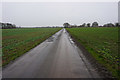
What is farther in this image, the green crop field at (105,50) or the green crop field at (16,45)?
the green crop field at (16,45)

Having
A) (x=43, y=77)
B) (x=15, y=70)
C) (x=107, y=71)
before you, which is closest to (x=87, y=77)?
(x=107, y=71)

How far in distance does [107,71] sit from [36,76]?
374 cm

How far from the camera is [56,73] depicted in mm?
4609

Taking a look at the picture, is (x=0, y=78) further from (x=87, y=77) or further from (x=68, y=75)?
(x=87, y=77)

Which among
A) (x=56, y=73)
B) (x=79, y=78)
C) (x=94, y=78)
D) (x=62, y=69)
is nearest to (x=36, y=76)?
(x=56, y=73)

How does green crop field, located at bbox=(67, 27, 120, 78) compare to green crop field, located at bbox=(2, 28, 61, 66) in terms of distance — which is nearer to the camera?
green crop field, located at bbox=(67, 27, 120, 78)

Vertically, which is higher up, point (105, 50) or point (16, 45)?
point (16, 45)

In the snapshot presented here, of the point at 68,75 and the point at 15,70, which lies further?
the point at 15,70

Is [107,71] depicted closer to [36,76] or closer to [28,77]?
[36,76]

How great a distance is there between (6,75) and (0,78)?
11.6 inches

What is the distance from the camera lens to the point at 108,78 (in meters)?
4.14

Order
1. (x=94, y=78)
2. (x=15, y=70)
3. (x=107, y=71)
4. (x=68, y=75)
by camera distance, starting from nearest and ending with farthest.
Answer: (x=94, y=78) → (x=68, y=75) → (x=107, y=71) → (x=15, y=70)

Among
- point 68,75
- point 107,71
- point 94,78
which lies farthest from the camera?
point 107,71

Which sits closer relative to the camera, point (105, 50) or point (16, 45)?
point (105, 50)
